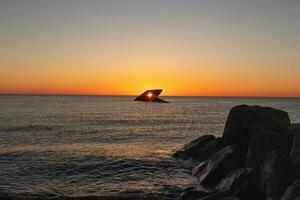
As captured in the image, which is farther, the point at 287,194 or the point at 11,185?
the point at 11,185

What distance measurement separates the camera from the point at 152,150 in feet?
107

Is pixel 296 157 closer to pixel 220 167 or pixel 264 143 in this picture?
pixel 264 143

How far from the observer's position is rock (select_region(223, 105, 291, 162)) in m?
18.9

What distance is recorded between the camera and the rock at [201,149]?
25609 millimetres


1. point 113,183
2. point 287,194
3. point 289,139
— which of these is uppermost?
point 289,139

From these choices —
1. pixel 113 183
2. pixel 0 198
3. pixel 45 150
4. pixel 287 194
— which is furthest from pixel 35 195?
pixel 45 150

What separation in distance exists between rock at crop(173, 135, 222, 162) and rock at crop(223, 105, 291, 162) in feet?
9.68

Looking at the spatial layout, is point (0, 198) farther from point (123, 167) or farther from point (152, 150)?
point (152, 150)

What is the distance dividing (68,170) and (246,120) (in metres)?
11.6

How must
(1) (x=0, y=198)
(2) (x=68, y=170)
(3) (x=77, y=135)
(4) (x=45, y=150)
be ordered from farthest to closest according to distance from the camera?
(3) (x=77, y=135)
(4) (x=45, y=150)
(2) (x=68, y=170)
(1) (x=0, y=198)

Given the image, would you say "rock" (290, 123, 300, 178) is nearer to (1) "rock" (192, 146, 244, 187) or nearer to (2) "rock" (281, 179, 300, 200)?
(2) "rock" (281, 179, 300, 200)

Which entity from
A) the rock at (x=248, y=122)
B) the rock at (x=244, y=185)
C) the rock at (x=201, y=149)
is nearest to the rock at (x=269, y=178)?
the rock at (x=244, y=185)

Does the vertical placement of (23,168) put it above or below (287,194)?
below

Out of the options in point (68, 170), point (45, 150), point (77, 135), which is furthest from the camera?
point (77, 135)
